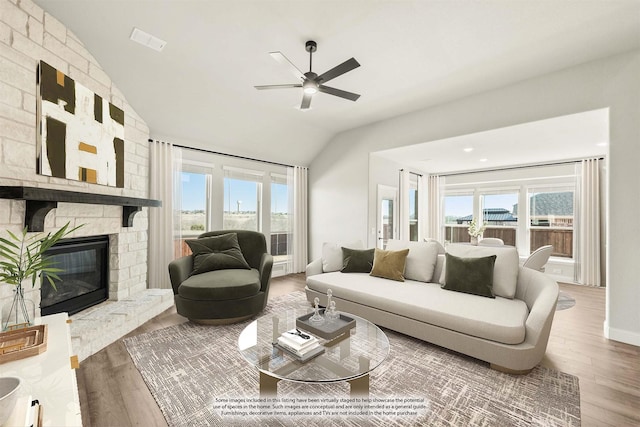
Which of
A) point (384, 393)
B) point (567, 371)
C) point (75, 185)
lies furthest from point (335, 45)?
point (567, 371)

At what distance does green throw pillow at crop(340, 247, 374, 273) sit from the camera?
3.69 meters

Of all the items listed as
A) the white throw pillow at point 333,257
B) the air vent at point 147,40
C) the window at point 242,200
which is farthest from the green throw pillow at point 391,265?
the air vent at point 147,40

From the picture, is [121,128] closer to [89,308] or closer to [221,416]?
[89,308]

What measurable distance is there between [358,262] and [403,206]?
2737 millimetres

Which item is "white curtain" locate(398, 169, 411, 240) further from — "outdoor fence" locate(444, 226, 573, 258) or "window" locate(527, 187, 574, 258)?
"window" locate(527, 187, 574, 258)

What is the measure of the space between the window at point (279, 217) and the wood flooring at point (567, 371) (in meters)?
2.59

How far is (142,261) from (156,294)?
520 millimetres

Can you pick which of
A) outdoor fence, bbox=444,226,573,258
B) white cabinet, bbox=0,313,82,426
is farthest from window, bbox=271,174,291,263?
outdoor fence, bbox=444,226,573,258

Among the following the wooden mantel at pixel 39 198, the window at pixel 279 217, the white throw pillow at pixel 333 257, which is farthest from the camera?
the window at pixel 279 217

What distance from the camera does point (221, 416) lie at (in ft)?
5.54

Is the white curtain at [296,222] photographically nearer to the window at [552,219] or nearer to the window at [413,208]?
the window at [413,208]

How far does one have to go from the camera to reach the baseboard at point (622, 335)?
267cm

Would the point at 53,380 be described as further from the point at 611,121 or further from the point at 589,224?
the point at 589,224

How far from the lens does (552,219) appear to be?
19.1 ft
